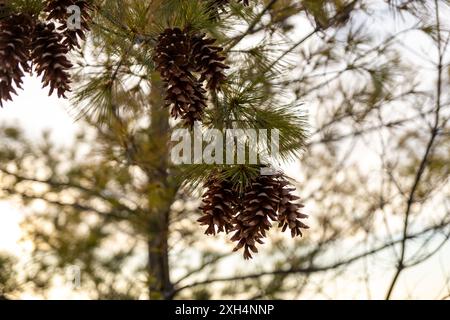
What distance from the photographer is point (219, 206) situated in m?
1.41

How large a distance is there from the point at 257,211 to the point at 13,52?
657 millimetres

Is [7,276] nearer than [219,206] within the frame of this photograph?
No

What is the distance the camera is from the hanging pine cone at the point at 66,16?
1.47 metres

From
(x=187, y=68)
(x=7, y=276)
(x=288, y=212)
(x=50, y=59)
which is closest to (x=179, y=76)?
(x=187, y=68)

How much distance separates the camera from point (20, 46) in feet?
4.56

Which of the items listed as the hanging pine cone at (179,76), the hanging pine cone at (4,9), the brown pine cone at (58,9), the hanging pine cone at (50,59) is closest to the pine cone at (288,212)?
the hanging pine cone at (179,76)

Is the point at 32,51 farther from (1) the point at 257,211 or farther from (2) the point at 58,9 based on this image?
(1) the point at 257,211

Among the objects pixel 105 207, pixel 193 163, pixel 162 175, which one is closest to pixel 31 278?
pixel 105 207

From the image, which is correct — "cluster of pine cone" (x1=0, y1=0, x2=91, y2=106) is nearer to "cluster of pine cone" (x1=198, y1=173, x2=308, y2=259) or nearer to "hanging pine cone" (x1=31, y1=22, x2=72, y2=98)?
"hanging pine cone" (x1=31, y1=22, x2=72, y2=98)

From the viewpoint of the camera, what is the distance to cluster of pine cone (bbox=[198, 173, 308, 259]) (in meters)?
1.37

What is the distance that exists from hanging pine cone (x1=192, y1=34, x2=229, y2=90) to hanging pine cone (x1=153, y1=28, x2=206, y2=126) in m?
0.02

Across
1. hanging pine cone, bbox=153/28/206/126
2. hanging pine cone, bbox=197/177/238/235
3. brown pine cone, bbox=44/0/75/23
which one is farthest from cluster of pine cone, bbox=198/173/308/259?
brown pine cone, bbox=44/0/75/23

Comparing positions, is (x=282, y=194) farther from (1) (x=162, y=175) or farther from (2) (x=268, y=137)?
(1) (x=162, y=175)

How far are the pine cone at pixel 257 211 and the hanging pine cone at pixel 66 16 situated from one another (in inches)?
22.2
